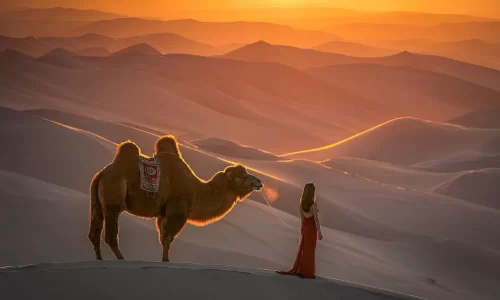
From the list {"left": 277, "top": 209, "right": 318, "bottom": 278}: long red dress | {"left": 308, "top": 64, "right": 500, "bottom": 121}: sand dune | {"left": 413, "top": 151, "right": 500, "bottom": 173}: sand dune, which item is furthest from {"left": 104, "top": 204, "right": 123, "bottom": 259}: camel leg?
{"left": 308, "top": 64, "right": 500, "bottom": 121}: sand dune

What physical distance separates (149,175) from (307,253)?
6.57 feet

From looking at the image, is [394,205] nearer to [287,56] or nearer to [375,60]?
[375,60]

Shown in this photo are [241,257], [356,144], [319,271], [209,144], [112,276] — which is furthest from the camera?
[356,144]

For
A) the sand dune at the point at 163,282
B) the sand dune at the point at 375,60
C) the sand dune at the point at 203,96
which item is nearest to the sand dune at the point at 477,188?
the sand dune at the point at 203,96

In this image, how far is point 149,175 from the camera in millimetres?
8344

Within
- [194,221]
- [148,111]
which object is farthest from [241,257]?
[148,111]

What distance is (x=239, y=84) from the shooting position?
99750mm

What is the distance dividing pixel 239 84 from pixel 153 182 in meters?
91.9

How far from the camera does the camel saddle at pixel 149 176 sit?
8.28 metres

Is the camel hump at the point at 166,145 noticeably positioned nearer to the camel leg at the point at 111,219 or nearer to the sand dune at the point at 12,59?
the camel leg at the point at 111,219

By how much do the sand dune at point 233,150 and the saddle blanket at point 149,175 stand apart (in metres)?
28.9

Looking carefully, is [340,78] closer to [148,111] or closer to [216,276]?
[148,111]

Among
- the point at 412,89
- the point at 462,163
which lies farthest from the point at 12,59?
the point at 412,89

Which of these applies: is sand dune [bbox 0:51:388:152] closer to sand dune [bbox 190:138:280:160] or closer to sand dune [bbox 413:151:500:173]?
sand dune [bbox 413:151:500:173]
